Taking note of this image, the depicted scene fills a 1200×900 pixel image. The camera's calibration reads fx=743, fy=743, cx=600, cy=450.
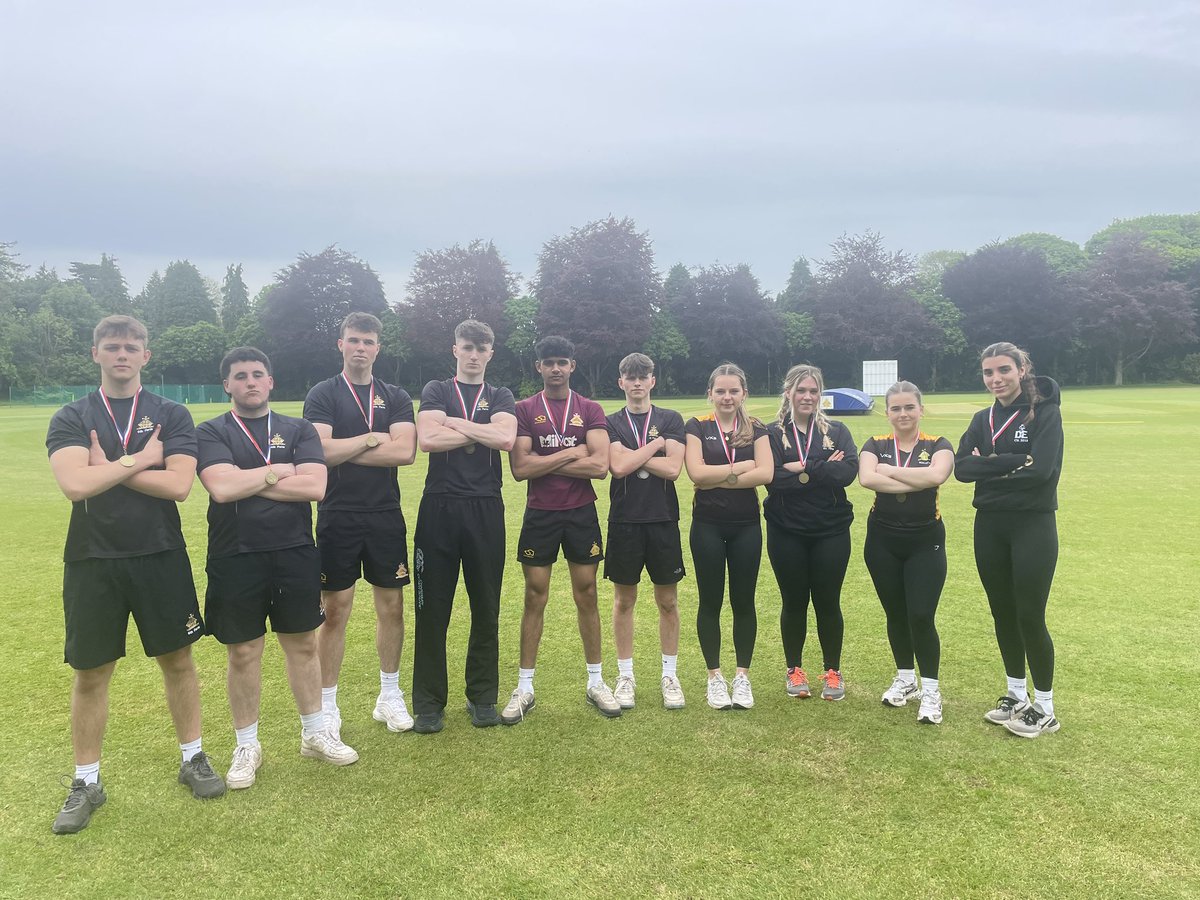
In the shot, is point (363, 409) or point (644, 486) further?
point (644, 486)

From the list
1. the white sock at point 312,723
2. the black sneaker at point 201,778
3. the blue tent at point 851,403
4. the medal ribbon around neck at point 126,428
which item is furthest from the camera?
the blue tent at point 851,403

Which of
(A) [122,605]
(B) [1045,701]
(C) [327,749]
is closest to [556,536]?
(C) [327,749]

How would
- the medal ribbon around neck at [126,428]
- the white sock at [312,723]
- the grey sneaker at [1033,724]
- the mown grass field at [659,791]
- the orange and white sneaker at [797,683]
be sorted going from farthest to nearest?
the orange and white sneaker at [797,683]
the grey sneaker at [1033,724]
the white sock at [312,723]
the medal ribbon around neck at [126,428]
the mown grass field at [659,791]

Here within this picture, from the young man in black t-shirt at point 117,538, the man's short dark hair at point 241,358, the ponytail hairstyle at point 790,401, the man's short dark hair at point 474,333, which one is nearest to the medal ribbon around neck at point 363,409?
the man's short dark hair at point 241,358

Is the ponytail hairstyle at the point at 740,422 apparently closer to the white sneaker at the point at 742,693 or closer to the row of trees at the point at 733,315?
the white sneaker at the point at 742,693

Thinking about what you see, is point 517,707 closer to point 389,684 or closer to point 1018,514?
point 389,684

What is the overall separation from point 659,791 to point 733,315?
4999 cm

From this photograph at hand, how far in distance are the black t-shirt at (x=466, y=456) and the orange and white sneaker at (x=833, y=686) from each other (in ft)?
8.09

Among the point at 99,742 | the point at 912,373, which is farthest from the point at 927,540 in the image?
the point at 912,373

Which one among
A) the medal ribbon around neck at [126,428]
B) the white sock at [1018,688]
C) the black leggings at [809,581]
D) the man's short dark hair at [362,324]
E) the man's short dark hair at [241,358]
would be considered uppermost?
the man's short dark hair at [362,324]

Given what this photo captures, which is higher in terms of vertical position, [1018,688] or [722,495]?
[722,495]

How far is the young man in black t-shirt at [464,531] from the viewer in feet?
14.8

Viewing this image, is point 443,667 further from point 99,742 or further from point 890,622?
point 890,622

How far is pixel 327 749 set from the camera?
4031 millimetres
